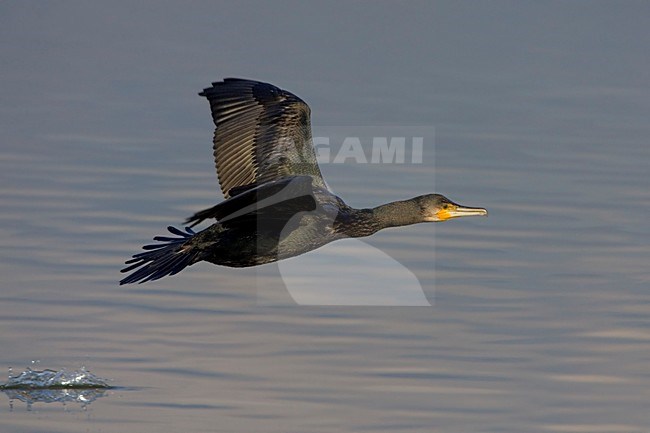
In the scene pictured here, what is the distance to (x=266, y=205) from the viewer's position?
7.80 meters

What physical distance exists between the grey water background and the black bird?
0.44 meters

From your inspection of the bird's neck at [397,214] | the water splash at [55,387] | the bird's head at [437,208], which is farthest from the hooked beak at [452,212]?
the water splash at [55,387]

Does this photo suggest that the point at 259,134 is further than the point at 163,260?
Yes

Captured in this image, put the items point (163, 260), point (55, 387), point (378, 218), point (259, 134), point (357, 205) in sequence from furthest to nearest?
point (357, 205), point (259, 134), point (378, 218), point (163, 260), point (55, 387)

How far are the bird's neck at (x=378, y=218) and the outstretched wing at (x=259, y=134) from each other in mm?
239

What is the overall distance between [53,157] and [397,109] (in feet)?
9.26

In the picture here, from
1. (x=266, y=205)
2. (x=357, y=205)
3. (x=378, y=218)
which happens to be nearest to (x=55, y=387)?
(x=266, y=205)

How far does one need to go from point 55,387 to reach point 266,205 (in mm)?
1334

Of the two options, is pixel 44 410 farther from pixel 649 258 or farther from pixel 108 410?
pixel 649 258

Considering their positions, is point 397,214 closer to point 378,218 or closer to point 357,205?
point 378,218

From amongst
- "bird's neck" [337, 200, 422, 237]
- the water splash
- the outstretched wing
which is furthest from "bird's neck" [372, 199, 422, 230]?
the water splash

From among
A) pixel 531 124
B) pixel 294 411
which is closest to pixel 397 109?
pixel 531 124

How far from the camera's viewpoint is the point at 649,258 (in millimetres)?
9461

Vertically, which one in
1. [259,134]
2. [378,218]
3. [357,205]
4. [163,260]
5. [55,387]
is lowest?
[55,387]
